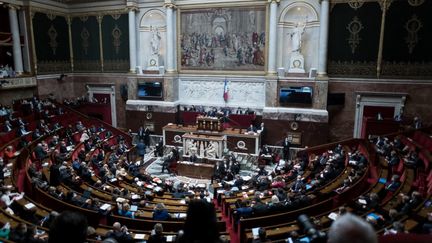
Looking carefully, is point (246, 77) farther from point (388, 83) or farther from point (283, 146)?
point (388, 83)

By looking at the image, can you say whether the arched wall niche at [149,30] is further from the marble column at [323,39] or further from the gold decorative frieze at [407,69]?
the gold decorative frieze at [407,69]

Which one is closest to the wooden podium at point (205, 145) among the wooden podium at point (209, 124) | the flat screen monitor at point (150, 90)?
the wooden podium at point (209, 124)

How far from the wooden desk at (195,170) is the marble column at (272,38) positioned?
25.3ft

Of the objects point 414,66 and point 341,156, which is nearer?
point 341,156

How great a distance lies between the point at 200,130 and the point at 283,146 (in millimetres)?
5163

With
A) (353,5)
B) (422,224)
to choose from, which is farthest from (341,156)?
Answer: (353,5)

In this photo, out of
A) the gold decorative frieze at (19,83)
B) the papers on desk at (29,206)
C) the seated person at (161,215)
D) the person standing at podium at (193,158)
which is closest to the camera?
the papers on desk at (29,206)

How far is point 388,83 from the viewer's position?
18.5m

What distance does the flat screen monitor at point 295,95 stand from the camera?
1964 cm

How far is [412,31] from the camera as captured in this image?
17.8 m

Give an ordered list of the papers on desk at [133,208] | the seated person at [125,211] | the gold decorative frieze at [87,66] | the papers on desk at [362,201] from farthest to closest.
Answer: the gold decorative frieze at [87,66] → the papers on desk at [133,208] → the seated person at [125,211] → the papers on desk at [362,201]

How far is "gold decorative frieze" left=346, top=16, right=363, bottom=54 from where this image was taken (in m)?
18.8

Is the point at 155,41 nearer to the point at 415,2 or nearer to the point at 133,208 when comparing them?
the point at 133,208

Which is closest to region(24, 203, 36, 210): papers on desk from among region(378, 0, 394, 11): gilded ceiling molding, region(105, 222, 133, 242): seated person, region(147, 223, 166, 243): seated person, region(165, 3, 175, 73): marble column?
region(105, 222, 133, 242): seated person
